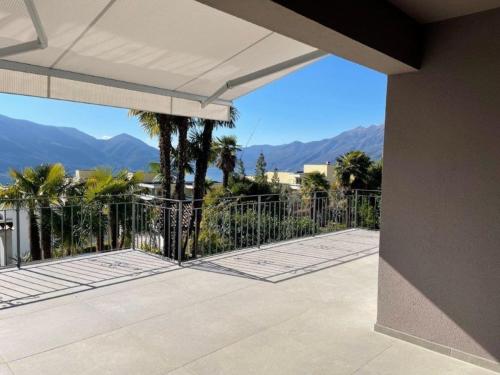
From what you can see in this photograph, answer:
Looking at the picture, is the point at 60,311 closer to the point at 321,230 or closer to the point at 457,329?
the point at 457,329

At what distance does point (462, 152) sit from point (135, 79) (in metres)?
3.80

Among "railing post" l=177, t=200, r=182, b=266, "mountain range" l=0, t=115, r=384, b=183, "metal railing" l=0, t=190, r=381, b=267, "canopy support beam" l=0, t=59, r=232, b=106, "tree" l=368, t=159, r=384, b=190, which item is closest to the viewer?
"canopy support beam" l=0, t=59, r=232, b=106

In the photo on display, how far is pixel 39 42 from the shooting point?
3.46 metres

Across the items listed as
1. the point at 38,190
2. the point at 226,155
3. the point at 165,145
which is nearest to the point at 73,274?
the point at 38,190

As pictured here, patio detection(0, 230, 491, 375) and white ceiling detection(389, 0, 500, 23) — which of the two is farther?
patio detection(0, 230, 491, 375)

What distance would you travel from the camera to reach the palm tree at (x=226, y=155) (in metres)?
25.9

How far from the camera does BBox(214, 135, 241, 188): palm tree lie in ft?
85.0

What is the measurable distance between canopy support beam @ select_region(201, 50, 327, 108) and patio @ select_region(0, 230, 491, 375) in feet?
8.02

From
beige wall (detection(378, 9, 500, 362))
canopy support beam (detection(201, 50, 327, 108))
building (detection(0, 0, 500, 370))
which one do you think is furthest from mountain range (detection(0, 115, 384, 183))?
beige wall (detection(378, 9, 500, 362))

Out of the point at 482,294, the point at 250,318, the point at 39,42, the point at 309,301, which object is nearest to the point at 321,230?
the point at 309,301

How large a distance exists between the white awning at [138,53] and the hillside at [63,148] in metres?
87.3

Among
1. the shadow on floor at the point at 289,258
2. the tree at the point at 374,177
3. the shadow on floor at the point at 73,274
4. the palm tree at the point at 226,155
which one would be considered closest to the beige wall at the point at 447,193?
the shadow on floor at the point at 289,258

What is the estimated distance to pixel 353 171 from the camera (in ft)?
77.5

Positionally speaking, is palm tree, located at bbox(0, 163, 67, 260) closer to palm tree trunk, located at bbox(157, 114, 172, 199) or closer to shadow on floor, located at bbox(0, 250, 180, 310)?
palm tree trunk, located at bbox(157, 114, 172, 199)
